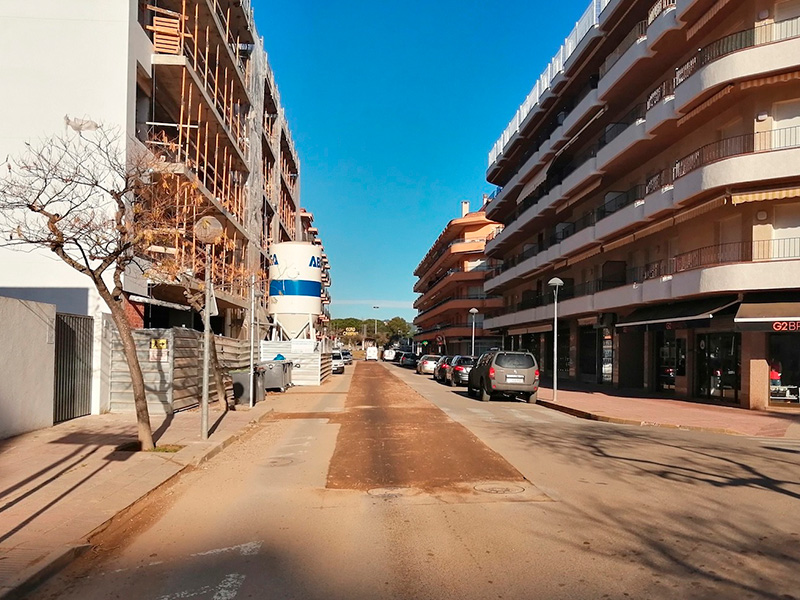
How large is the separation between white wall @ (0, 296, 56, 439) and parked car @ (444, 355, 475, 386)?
21.3 m

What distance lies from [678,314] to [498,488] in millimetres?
16972

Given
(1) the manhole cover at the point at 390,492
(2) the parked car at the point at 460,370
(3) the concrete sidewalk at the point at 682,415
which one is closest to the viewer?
(1) the manhole cover at the point at 390,492

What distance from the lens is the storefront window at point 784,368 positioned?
20516 millimetres

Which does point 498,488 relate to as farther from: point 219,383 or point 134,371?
point 219,383

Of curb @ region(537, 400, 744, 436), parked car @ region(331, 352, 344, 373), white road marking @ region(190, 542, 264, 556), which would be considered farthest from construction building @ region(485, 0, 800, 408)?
white road marking @ region(190, 542, 264, 556)

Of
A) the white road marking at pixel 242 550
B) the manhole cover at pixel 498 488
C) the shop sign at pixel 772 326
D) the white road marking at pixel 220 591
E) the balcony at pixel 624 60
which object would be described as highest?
the balcony at pixel 624 60

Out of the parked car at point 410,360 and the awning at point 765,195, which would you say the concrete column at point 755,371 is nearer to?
the awning at point 765,195

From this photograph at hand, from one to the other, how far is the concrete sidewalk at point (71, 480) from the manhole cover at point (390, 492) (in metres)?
2.72

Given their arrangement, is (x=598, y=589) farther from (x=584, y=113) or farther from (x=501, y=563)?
(x=584, y=113)

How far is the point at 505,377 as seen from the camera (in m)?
22.5

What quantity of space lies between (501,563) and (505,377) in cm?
1730

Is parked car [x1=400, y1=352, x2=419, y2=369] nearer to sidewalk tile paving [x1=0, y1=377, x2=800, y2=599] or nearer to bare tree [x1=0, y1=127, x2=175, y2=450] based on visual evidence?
sidewalk tile paving [x1=0, y1=377, x2=800, y2=599]

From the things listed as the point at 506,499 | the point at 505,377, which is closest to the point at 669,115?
the point at 505,377

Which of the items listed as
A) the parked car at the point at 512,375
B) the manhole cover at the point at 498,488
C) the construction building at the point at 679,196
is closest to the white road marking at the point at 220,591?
the manhole cover at the point at 498,488
